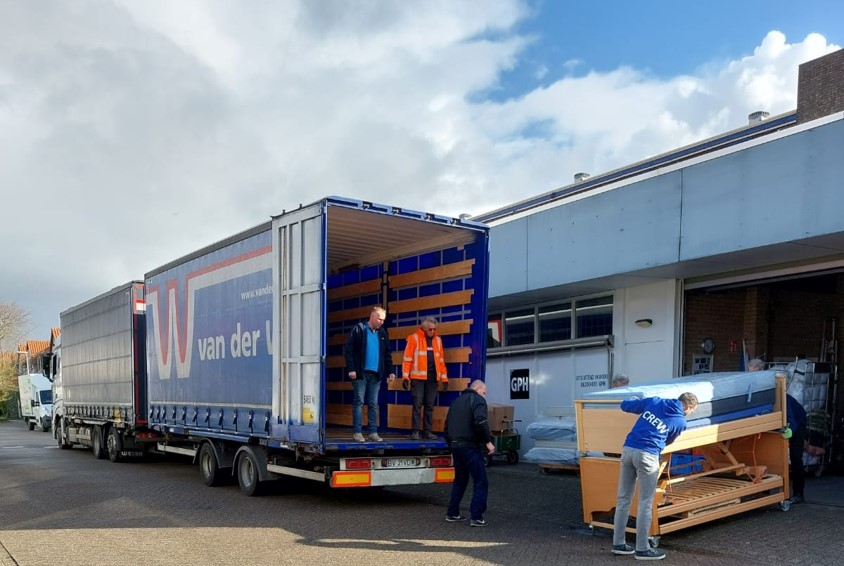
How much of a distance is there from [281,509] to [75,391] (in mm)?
11052

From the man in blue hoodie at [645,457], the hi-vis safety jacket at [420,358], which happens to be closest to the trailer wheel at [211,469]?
the hi-vis safety jacket at [420,358]

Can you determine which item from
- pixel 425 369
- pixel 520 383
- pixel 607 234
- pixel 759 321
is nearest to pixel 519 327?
pixel 520 383

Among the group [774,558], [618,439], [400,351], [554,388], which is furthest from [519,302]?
[774,558]

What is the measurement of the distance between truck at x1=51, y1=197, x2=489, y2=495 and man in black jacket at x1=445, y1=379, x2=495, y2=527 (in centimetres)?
74

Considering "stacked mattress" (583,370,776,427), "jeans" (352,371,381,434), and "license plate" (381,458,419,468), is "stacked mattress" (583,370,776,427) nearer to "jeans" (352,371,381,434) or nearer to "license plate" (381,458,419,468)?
"license plate" (381,458,419,468)

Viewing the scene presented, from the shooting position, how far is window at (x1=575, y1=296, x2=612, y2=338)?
13359 millimetres

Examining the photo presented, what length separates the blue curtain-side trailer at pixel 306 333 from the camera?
8547 millimetres

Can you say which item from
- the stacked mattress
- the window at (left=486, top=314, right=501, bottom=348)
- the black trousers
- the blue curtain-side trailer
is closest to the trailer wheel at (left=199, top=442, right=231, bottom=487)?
the blue curtain-side trailer

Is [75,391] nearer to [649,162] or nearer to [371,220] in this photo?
[371,220]

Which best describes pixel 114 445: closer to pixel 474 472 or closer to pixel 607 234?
pixel 474 472

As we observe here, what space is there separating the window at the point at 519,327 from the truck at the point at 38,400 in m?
23.1

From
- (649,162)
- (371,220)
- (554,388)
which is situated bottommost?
(554,388)

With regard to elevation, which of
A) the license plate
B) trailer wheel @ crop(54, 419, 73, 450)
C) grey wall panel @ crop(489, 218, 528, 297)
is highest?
grey wall panel @ crop(489, 218, 528, 297)

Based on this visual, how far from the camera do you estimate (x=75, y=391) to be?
18.2 m
